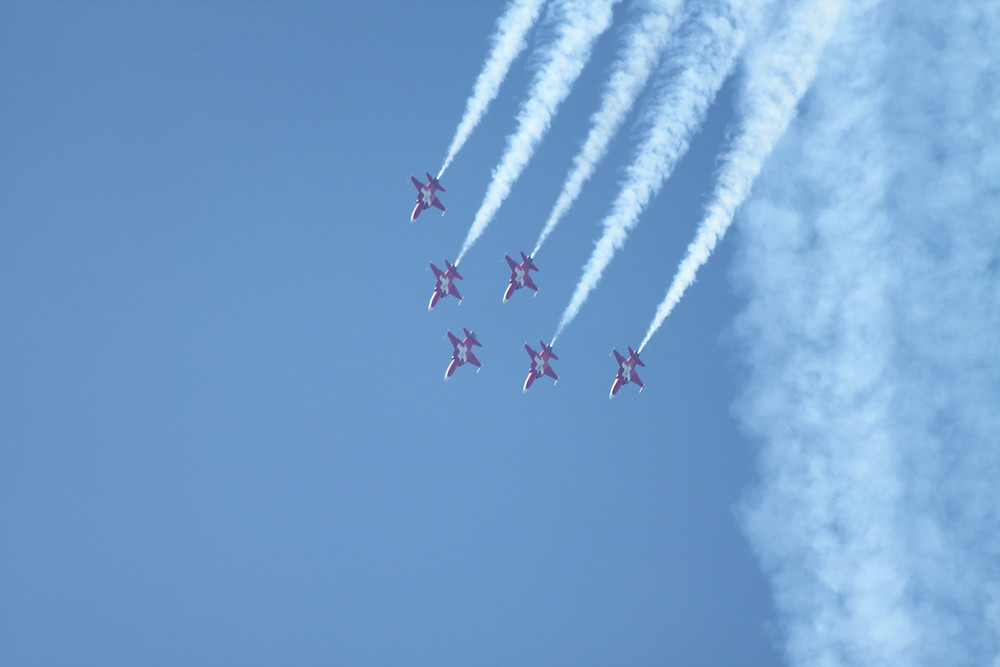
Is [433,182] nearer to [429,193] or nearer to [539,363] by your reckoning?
[429,193]

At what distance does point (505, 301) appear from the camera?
149ft

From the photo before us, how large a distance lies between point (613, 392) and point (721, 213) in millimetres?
11759

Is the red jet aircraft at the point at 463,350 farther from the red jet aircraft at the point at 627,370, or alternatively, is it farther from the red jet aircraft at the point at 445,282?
the red jet aircraft at the point at 627,370

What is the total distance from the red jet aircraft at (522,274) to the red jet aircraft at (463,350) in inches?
149

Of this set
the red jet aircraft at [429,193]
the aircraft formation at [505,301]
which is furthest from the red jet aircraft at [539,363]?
the red jet aircraft at [429,193]

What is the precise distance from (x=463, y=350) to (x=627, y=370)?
841cm

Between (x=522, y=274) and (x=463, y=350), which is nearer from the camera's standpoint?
(x=522, y=274)

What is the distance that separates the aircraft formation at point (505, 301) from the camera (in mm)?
44844

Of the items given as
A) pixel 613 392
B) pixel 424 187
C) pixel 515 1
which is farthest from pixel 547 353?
pixel 515 1

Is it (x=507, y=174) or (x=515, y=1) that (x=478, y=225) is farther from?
(x=515, y=1)

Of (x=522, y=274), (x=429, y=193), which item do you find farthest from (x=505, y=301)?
(x=429, y=193)

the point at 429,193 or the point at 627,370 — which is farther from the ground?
the point at 429,193

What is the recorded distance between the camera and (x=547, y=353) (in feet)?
151

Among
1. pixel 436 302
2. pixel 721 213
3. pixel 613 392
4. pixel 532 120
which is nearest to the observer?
pixel 721 213
